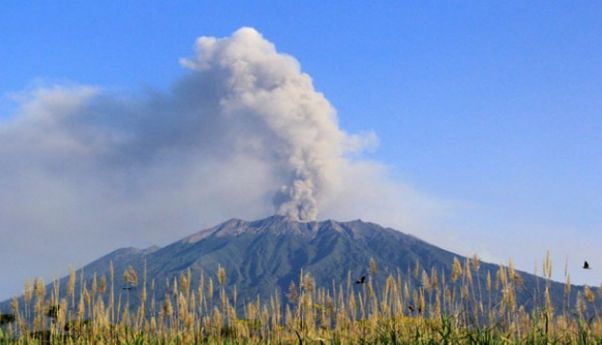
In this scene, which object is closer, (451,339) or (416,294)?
(451,339)

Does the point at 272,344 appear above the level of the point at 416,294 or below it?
below

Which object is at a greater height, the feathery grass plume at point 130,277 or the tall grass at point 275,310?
the feathery grass plume at point 130,277

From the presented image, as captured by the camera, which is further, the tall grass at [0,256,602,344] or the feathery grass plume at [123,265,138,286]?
the feathery grass plume at [123,265,138,286]

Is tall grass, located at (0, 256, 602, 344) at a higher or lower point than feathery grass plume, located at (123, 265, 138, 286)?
lower

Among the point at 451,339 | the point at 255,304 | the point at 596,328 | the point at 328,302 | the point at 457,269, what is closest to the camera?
the point at 451,339

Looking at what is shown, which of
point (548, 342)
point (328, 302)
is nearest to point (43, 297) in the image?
point (328, 302)

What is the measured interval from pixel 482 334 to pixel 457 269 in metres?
4.20

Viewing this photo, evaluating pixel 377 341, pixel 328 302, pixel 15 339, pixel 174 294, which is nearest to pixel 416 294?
pixel 328 302

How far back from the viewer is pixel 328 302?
15094mm

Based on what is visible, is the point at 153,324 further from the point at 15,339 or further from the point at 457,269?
the point at 457,269

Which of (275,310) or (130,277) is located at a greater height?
(130,277)

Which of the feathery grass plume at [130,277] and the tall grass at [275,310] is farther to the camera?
the feathery grass plume at [130,277]

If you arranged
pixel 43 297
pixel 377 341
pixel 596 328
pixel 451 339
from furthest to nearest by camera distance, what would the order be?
pixel 43 297 → pixel 596 328 → pixel 377 341 → pixel 451 339

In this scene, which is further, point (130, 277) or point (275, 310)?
point (275, 310)
